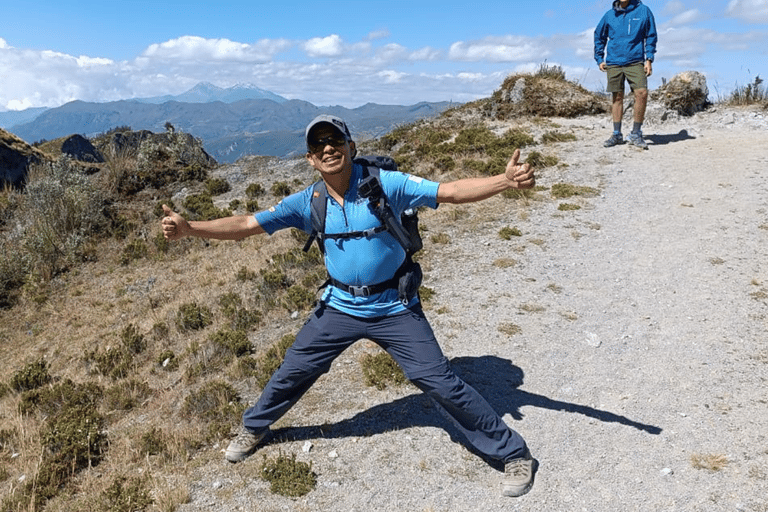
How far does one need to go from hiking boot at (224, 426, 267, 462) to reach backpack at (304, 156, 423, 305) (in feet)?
5.46

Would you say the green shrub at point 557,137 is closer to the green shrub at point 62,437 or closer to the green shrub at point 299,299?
the green shrub at point 299,299

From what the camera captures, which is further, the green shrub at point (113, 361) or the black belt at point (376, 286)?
the green shrub at point (113, 361)

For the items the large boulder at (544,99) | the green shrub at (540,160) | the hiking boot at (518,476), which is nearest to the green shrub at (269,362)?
the hiking boot at (518,476)

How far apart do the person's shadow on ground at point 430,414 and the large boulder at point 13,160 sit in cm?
1980

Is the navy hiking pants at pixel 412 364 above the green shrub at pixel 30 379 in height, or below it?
above

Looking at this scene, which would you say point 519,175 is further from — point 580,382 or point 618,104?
point 618,104

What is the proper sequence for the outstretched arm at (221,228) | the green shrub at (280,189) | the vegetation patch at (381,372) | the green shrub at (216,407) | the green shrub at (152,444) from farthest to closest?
1. the green shrub at (280,189)
2. the vegetation patch at (381,372)
3. the green shrub at (216,407)
4. the green shrub at (152,444)
5. the outstretched arm at (221,228)

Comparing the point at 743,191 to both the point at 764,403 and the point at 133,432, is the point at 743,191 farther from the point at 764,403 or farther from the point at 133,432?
the point at 133,432

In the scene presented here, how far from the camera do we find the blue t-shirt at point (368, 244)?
11.6 feet

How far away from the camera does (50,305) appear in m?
11.5

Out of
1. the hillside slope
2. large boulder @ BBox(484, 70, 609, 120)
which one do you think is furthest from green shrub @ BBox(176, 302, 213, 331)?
large boulder @ BBox(484, 70, 609, 120)

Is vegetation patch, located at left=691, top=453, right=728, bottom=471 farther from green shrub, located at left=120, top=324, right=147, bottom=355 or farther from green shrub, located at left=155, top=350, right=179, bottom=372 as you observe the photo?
green shrub, located at left=120, top=324, right=147, bottom=355

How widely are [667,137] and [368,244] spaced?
50.9 ft

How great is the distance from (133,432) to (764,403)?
6.44m
